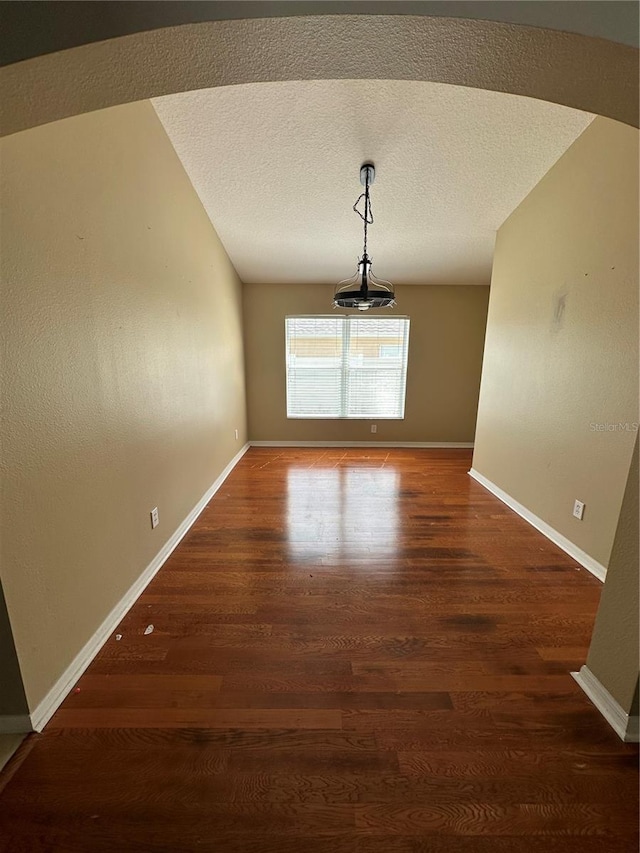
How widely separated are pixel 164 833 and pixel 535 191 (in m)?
4.24

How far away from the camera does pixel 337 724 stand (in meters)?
1.08

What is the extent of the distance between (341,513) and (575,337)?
2.22m

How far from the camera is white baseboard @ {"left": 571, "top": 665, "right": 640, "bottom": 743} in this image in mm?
1035

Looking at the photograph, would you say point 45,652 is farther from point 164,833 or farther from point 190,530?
point 190,530

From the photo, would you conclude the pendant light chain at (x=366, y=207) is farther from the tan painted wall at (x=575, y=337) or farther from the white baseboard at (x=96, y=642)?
the white baseboard at (x=96, y=642)

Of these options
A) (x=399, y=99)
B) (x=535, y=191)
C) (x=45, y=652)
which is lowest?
(x=45, y=652)

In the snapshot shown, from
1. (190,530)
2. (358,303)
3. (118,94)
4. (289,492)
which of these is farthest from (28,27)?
(289,492)

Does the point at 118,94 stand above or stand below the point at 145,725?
above

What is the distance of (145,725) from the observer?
1080 millimetres

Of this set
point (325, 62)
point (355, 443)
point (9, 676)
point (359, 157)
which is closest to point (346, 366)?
point (355, 443)

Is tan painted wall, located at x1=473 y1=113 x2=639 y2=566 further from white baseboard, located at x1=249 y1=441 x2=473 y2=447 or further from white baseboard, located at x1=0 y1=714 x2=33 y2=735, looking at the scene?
white baseboard, located at x1=0 y1=714 x2=33 y2=735

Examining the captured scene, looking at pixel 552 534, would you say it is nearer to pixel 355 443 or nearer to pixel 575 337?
pixel 575 337

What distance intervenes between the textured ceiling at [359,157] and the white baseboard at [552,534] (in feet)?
9.15

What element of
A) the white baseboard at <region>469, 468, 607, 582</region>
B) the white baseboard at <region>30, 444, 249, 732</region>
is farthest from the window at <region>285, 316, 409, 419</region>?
the white baseboard at <region>30, 444, 249, 732</region>
